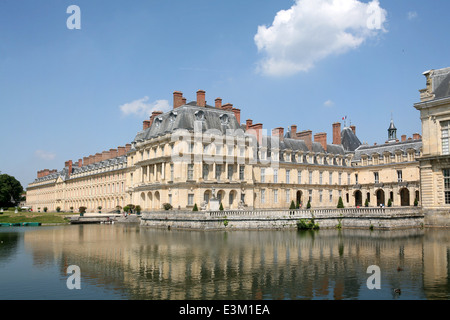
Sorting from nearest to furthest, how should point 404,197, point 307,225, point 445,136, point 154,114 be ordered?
point 307,225, point 445,136, point 404,197, point 154,114

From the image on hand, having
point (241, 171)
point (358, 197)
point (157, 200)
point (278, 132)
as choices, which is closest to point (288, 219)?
point (241, 171)

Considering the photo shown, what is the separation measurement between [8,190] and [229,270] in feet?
281

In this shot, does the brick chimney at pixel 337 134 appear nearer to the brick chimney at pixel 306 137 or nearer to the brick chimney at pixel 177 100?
the brick chimney at pixel 306 137

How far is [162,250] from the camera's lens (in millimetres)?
20297

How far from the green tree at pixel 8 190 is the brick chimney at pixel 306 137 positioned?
2402 inches

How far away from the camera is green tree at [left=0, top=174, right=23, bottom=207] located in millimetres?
84125

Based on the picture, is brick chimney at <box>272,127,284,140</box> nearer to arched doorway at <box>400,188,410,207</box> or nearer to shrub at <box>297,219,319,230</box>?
arched doorway at <box>400,188,410,207</box>

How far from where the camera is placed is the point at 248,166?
47.5 m

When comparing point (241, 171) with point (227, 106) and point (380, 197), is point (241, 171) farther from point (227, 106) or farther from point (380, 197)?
point (380, 197)

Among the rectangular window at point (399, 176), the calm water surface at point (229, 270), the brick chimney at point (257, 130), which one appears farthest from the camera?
the rectangular window at point (399, 176)

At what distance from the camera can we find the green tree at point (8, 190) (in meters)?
84.1

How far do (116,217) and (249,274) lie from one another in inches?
1513

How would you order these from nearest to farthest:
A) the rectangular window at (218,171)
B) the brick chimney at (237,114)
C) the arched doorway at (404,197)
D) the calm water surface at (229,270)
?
the calm water surface at (229,270) < the rectangular window at (218,171) < the brick chimney at (237,114) < the arched doorway at (404,197)

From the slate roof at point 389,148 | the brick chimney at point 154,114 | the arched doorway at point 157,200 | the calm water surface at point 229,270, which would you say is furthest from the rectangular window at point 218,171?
the slate roof at point 389,148
